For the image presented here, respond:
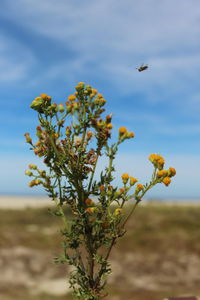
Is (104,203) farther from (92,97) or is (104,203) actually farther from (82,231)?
(92,97)

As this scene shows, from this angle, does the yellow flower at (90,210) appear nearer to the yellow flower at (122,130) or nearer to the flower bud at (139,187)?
the flower bud at (139,187)

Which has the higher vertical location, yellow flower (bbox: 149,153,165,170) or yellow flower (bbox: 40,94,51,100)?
yellow flower (bbox: 40,94,51,100)

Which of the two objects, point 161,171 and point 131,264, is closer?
point 161,171

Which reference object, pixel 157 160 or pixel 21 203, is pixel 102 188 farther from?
pixel 21 203

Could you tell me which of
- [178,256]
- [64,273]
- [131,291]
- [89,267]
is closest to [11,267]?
[64,273]

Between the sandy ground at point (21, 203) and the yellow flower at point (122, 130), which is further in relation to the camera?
the sandy ground at point (21, 203)

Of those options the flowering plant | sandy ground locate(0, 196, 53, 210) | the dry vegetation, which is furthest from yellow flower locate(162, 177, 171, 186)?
sandy ground locate(0, 196, 53, 210)

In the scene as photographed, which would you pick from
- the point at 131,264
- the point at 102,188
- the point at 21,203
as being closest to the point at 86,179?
the point at 102,188

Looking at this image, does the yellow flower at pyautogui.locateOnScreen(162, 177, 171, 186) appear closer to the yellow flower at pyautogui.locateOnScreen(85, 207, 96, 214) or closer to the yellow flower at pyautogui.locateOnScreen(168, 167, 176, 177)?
the yellow flower at pyautogui.locateOnScreen(168, 167, 176, 177)

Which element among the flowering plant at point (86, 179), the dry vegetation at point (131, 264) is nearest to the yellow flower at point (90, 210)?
the flowering plant at point (86, 179)
